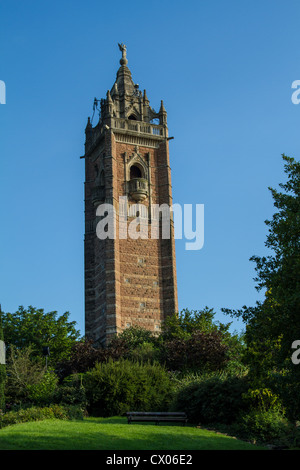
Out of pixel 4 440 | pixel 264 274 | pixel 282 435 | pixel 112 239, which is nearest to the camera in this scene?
pixel 4 440

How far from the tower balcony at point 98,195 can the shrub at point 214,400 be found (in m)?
28.7

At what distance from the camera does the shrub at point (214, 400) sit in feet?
78.3


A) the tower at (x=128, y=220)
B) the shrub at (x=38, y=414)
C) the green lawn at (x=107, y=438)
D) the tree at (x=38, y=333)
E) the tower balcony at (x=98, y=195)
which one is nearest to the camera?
the green lawn at (x=107, y=438)

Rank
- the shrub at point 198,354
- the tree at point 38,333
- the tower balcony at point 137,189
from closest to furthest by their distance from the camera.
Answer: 1. the shrub at point 198,354
2. the tree at point 38,333
3. the tower balcony at point 137,189

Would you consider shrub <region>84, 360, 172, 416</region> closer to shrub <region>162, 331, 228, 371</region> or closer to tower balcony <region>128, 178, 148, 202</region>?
shrub <region>162, 331, 228, 371</region>

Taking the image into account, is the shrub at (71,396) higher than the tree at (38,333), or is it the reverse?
the tree at (38,333)

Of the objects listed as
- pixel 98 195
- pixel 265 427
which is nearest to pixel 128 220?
pixel 98 195

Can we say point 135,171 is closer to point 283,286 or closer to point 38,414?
point 38,414

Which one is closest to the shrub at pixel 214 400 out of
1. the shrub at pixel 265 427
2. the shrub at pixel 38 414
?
the shrub at pixel 265 427

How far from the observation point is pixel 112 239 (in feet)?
164

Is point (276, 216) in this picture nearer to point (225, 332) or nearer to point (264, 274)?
point (264, 274)

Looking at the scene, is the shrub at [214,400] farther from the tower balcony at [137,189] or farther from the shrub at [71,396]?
the tower balcony at [137,189]

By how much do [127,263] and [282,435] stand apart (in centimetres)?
3004

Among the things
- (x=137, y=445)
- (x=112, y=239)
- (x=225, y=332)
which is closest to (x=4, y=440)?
(x=137, y=445)
